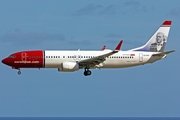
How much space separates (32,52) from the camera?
87.8 meters

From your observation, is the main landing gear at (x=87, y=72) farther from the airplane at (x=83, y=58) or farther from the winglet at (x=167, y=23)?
the winglet at (x=167, y=23)

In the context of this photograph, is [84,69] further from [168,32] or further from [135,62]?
[168,32]

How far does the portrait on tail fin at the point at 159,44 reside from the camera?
318 feet

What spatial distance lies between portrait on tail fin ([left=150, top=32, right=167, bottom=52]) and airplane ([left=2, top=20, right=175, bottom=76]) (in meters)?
0.82

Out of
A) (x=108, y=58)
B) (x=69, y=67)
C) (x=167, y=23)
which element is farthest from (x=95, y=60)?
(x=167, y=23)

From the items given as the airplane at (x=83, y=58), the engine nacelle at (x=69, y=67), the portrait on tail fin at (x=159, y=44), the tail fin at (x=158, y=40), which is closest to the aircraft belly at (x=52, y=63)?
the airplane at (x=83, y=58)

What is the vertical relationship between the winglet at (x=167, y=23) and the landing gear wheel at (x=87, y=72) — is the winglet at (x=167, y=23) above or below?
above

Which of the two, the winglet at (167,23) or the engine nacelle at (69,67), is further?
the winglet at (167,23)

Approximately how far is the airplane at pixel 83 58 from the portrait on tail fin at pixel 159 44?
0.82 meters

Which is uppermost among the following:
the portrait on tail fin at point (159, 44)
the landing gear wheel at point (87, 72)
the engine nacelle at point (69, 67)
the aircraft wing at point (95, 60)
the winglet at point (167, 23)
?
the winglet at point (167, 23)

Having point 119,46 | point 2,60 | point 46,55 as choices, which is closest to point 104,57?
point 119,46

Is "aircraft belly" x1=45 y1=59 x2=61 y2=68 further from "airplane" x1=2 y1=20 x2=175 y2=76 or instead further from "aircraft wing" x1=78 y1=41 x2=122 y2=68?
"aircraft wing" x1=78 y1=41 x2=122 y2=68

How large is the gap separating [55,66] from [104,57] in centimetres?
758

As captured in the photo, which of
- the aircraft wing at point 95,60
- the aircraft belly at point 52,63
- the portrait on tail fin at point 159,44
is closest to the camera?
the aircraft wing at point 95,60
